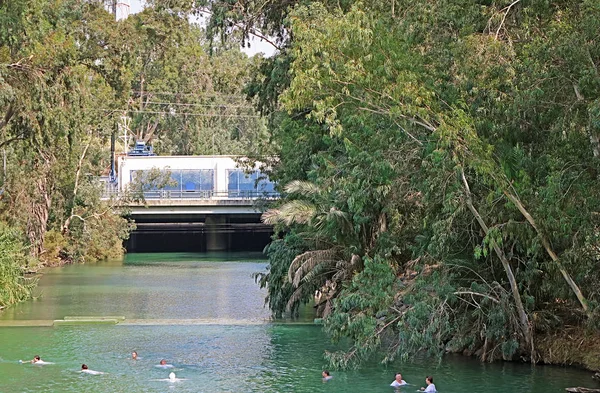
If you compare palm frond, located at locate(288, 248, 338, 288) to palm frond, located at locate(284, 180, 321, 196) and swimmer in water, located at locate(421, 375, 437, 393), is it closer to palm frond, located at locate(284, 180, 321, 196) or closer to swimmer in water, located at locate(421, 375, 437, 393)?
palm frond, located at locate(284, 180, 321, 196)

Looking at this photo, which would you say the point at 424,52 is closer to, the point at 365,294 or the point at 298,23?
the point at 298,23

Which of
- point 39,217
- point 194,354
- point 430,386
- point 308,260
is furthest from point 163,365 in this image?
point 39,217

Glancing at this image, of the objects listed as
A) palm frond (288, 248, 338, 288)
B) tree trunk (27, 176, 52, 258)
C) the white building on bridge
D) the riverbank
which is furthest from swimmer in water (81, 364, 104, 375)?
the white building on bridge

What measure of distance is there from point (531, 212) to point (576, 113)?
2.54 metres

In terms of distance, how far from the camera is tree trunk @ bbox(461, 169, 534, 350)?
20.4 m

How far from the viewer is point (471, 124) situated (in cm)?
1972

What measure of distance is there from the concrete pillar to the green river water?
1146 inches

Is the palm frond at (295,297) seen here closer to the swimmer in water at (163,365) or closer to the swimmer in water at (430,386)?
the swimmer in water at (163,365)

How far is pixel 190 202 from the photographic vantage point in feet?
212

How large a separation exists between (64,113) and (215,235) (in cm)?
3621

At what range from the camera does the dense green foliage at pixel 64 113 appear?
35.5 metres

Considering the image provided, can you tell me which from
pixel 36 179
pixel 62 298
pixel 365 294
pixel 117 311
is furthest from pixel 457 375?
pixel 36 179

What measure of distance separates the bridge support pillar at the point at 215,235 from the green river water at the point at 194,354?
29131 millimetres

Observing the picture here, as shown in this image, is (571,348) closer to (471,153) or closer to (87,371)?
(471,153)
